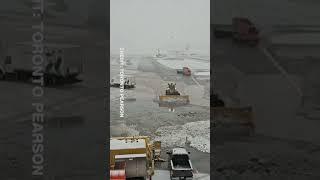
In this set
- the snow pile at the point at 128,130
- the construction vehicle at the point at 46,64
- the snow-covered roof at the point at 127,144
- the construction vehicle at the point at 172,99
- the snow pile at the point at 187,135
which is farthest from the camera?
the construction vehicle at the point at 172,99

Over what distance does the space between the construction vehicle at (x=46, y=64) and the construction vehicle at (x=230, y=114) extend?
85cm

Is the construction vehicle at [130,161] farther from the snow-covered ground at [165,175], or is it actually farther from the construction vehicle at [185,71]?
the construction vehicle at [185,71]

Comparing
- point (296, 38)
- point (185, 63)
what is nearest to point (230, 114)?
point (296, 38)

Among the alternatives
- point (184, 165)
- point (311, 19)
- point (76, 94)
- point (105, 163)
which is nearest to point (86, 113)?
point (76, 94)

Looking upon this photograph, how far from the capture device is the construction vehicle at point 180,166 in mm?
2033

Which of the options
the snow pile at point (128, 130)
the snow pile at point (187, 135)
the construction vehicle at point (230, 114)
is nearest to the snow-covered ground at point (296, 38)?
the construction vehicle at point (230, 114)

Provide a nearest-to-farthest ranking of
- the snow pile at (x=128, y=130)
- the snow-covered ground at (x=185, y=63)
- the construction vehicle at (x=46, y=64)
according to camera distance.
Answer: the construction vehicle at (x=46, y=64)
the snow pile at (x=128, y=130)
the snow-covered ground at (x=185, y=63)

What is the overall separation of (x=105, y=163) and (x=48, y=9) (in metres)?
0.86

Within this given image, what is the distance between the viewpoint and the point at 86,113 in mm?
1581

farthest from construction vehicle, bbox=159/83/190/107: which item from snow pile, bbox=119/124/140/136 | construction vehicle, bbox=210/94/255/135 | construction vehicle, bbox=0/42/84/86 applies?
construction vehicle, bbox=0/42/84/86

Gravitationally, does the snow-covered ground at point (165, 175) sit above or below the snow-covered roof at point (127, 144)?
below

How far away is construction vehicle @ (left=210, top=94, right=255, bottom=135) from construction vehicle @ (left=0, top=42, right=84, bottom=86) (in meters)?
0.85

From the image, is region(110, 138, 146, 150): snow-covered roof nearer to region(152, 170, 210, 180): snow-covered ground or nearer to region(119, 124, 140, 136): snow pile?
region(152, 170, 210, 180): snow-covered ground

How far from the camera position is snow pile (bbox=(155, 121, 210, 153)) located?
2.79 metres
